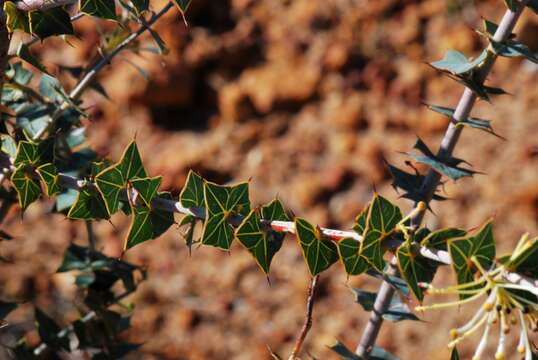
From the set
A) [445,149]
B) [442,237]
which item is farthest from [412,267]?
[445,149]

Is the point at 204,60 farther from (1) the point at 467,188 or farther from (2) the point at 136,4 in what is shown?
(2) the point at 136,4

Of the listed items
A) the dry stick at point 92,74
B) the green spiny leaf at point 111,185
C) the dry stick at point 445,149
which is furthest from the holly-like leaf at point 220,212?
the dry stick at point 92,74

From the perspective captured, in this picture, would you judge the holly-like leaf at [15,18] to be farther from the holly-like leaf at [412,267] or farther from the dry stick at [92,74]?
the holly-like leaf at [412,267]

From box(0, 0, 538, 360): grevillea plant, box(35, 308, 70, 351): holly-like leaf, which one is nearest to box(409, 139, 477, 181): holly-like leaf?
box(0, 0, 538, 360): grevillea plant

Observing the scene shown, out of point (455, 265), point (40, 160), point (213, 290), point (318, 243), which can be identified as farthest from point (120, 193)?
point (213, 290)

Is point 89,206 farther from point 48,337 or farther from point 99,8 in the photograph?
point 48,337

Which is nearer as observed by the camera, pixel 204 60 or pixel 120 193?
pixel 120 193

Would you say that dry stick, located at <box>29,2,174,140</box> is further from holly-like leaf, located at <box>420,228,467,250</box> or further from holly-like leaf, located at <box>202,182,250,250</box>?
holly-like leaf, located at <box>420,228,467,250</box>
